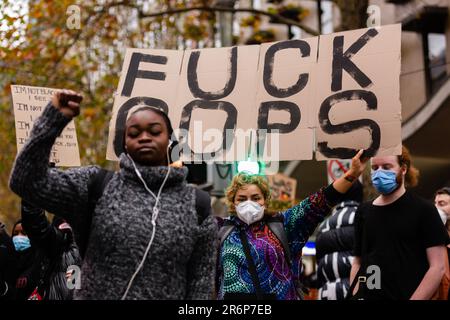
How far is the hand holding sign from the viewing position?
379 centimetres

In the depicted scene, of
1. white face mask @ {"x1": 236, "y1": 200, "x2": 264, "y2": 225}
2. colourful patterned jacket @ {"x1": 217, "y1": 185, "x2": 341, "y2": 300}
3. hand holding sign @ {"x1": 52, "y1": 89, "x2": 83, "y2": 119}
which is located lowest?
colourful patterned jacket @ {"x1": 217, "y1": 185, "x2": 341, "y2": 300}

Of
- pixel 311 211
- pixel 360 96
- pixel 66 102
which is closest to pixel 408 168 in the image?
pixel 360 96

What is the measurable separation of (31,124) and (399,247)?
2628 millimetres

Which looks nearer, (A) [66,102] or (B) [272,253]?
(A) [66,102]

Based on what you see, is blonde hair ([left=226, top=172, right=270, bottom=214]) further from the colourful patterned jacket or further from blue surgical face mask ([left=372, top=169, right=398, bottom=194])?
blue surgical face mask ([left=372, top=169, right=398, bottom=194])

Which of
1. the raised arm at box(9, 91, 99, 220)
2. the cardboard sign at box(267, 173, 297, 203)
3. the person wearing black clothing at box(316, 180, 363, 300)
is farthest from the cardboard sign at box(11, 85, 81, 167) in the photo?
the cardboard sign at box(267, 173, 297, 203)

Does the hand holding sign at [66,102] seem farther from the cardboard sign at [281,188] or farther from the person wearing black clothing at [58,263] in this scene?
the cardboard sign at [281,188]

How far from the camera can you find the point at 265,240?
19.1 feet

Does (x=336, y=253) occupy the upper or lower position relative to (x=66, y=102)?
lower

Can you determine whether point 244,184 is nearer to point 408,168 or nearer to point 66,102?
point 408,168

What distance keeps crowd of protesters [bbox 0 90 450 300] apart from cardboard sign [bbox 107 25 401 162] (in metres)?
0.32

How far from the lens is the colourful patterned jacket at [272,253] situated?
5.64 metres
